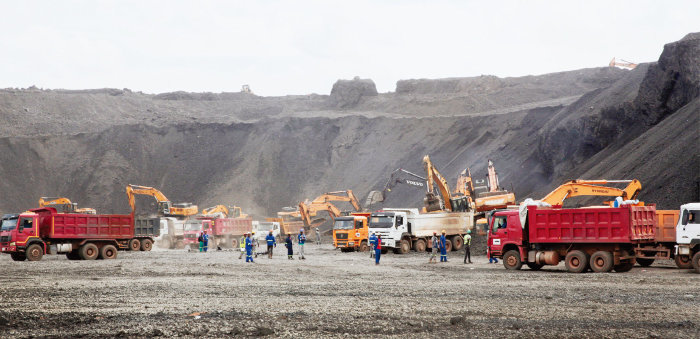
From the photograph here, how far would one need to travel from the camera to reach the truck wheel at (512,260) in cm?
2691

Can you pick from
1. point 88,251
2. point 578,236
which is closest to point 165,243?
point 88,251

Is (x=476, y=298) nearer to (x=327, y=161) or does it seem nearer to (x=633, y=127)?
(x=633, y=127)

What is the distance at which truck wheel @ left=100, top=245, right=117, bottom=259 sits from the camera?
35.9 meters

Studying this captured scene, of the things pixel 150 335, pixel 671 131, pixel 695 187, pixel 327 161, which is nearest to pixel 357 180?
pixel 327 161

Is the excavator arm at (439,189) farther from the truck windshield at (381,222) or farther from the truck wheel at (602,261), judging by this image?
the truck wheel at (602,261)

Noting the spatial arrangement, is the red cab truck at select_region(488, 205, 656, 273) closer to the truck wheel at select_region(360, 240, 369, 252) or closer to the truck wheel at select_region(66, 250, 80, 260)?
the truck wheel at select_region(360, 240, 369, 252)

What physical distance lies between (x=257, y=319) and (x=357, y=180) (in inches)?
2717

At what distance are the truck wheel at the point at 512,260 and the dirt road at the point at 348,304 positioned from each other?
252cm

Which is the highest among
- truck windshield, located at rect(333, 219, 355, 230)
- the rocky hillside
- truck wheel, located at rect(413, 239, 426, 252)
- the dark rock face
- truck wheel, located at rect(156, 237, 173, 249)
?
the dark rock face

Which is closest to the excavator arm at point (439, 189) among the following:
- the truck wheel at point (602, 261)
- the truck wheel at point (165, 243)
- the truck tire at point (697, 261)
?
the truck wheel at point (165, 243)

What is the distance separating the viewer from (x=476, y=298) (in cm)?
1620

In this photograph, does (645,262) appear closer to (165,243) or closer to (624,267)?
(624,267)

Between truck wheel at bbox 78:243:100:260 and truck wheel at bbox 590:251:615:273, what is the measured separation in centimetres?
2396

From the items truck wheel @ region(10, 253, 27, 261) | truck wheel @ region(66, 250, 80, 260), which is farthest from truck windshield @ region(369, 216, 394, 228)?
truck wheel @ region(10, 253, 27, 261)
